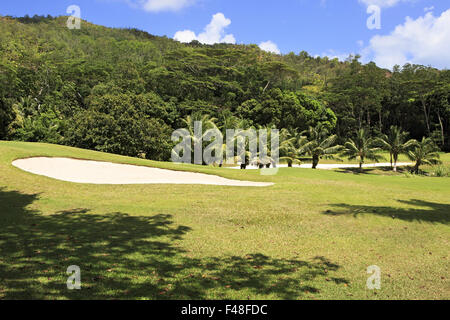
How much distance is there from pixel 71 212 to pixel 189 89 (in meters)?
49.2

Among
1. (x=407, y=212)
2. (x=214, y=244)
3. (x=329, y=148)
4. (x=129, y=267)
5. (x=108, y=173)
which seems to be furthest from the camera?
(x=329, y=148)

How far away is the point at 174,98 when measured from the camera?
53.2 m

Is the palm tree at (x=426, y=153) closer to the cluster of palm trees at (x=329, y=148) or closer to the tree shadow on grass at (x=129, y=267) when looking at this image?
the cluster of palm trees at (x=329, y=148)

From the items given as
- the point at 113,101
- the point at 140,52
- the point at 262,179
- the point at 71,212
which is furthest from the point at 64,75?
the point at 71,212

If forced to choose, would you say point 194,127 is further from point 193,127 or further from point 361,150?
point 361,150

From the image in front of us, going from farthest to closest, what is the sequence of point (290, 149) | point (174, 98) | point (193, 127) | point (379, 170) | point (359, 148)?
1. point (174, 98)
2. point (379, 170)
3. point (290, 149)
4. point (359, 148)
5. point (193, 127)

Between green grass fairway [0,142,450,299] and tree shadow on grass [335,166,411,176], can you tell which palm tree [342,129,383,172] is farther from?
green grass fairway [0,142,450,299]

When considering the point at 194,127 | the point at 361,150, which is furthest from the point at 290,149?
the point at 194,127

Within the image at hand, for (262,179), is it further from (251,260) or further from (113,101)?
(113,101)

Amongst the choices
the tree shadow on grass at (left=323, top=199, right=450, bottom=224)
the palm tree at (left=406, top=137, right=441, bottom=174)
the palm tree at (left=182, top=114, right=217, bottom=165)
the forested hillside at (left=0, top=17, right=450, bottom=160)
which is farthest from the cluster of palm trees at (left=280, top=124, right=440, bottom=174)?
the tree shadow on grass at (left=323, top=199, right=450, bottom=224)

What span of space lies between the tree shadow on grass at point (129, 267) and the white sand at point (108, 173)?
849 centimetres

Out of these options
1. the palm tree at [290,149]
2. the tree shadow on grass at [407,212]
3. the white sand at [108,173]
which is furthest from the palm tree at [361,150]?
the tree shadow on grass at [407,212]

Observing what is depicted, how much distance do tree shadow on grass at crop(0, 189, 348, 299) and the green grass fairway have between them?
21 millimetres

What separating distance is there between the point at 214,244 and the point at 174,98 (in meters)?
47.9
